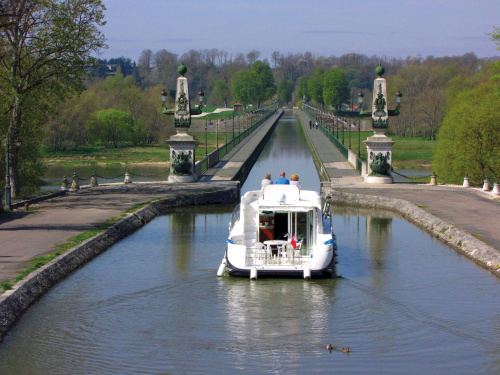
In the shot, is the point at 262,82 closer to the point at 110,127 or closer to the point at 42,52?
the point at 110,127

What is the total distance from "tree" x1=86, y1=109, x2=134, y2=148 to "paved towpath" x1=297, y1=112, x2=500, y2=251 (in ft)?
206

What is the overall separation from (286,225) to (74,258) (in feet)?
20.3

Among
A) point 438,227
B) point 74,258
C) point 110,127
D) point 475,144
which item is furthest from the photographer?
point 110,127

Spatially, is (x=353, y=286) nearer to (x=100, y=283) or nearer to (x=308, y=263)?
(x=308, y=263)

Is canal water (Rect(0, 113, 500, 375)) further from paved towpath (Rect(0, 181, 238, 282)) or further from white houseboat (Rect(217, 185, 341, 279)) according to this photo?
paved towpath (Rect(0, 181, 238, 282))

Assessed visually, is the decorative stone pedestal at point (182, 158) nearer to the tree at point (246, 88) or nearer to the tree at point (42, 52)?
the tree at point (42, 52)

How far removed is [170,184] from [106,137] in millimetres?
68670

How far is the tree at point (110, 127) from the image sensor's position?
10312 cm

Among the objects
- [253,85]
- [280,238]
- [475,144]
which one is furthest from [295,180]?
[253,85]

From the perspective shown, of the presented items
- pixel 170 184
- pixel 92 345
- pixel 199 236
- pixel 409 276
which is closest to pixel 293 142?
pixel 170 184

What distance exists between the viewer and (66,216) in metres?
27.6

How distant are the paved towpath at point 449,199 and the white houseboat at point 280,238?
18.7ft

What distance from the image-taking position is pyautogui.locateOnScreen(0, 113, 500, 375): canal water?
44.4 ft

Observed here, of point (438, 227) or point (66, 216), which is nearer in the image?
point (438, 227)
